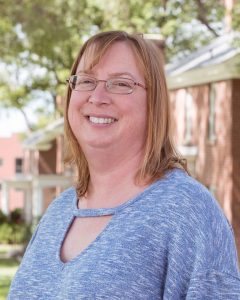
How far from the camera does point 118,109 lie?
9.43ft

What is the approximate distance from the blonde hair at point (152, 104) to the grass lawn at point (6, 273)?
17050 mm

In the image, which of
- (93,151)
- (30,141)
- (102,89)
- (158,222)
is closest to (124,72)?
(102,89)

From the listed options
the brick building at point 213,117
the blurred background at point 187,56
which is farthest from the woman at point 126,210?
the brick building at point 213,117

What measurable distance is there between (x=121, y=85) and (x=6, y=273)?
2515cm

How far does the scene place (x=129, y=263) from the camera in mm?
2643

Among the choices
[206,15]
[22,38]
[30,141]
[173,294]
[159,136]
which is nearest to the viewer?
[173,294]

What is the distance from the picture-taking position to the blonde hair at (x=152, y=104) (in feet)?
9.39

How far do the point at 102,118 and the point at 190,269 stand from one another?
0.60 m

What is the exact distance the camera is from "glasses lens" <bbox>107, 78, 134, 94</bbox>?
2.86 meters

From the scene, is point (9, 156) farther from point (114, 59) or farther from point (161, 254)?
point (161, 254)

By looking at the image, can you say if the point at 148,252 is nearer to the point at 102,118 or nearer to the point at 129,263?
the point at 129,263

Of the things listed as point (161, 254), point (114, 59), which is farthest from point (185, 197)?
point (114, 59)

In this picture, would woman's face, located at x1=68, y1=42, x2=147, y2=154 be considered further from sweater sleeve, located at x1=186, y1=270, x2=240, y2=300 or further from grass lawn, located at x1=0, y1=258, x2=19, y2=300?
grass lawn, located at x1=0, y1=258, x2=19, y2=300

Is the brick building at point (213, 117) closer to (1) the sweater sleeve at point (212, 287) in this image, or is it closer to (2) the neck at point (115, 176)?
(2) the neck at point (115, 176)
